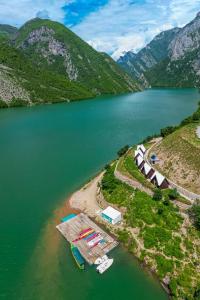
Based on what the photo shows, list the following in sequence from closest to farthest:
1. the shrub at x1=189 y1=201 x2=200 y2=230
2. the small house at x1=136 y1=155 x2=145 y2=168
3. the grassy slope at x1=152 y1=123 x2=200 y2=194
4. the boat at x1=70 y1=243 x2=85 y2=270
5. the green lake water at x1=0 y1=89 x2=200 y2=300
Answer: the green lake water at x1=0 y1=89 x2=200 y2=300
the boat at x1=70 y1=243 x2=85 y2=270
the shrub at x1=189 y1=201 x2=200 y2=230
the grassy slope at x1=152 y1=123 x2=200 y2=194
the small house at x1=136 y1=155 x2=145 y2=168

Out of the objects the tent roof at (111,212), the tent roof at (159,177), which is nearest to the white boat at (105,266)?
the tent roof at (111,212)

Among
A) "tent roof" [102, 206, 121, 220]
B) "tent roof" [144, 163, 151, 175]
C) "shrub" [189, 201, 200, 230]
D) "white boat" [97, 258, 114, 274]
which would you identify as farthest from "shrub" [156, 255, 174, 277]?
"tent roof" [144, 163, 151, 175]

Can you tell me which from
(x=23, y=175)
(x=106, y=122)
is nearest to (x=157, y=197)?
(x=23, y=175)

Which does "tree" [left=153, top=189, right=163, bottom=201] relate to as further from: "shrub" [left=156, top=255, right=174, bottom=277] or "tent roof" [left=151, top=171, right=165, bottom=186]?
"shrub" [left=156, top=255, right=174, bottom=277]

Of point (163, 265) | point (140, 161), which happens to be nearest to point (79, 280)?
point (163, 265)

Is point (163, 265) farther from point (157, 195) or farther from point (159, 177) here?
point (159, 177)

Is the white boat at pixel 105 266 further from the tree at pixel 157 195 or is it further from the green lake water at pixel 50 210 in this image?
the tree at pixel 157 195

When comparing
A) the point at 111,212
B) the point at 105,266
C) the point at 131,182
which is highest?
the point at 131,182

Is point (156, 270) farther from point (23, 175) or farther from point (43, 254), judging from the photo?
point (23, 175)
